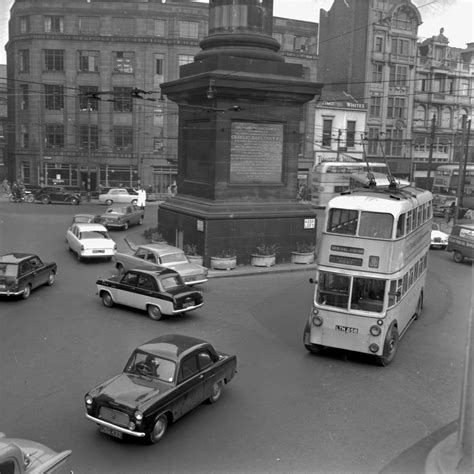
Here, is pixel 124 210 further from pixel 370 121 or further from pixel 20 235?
pixel 370 121

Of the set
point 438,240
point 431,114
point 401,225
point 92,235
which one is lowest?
point 438,240

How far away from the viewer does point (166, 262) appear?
22.3m

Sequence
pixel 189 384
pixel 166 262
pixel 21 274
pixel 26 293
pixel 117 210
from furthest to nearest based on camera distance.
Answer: pixel 117 210
pixel 166 262
pixel 26 293
pixel 21 274
pixel 189 384

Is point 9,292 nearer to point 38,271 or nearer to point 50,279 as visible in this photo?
point 38,271

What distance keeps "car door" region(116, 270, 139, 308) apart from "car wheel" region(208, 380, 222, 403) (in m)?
6.71

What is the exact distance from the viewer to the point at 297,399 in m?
12.4

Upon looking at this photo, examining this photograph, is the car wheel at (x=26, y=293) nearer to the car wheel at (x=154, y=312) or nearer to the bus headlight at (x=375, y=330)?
the car wheel at (x=154, y=312)

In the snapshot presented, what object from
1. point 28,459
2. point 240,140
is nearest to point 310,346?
point 28,459

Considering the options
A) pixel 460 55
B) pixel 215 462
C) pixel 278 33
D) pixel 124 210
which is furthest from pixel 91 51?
pixel 215 462

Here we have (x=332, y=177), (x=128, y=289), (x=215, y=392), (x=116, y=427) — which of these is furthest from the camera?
(x=332, y=177)

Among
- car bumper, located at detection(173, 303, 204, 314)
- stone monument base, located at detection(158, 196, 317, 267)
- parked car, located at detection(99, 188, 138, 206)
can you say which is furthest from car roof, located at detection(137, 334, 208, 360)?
parked car, located at detection(99, 188, 138, 206)

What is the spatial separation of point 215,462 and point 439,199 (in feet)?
160

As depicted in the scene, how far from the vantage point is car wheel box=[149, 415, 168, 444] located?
10.1 metres

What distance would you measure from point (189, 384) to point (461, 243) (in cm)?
2318
